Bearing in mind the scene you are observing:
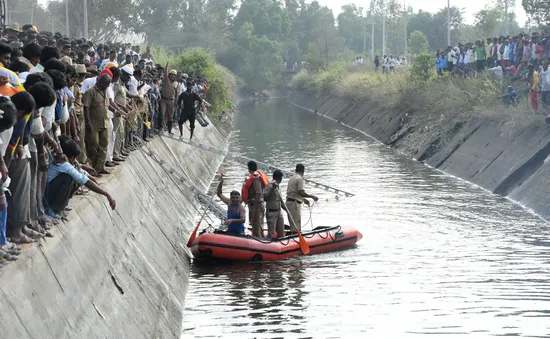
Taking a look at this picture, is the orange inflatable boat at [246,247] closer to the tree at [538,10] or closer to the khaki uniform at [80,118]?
the khaki uniform at [80,118]

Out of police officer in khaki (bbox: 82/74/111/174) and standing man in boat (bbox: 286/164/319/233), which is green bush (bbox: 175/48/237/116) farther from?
police officer in khaki (bbox: 82/74/111/174)

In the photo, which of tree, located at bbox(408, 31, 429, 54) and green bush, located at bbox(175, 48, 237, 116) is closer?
green bush, located at bbox(175, 48, 237, 116)

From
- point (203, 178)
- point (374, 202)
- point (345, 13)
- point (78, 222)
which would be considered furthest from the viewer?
point (345, 13)

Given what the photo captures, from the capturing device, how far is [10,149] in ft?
30.7

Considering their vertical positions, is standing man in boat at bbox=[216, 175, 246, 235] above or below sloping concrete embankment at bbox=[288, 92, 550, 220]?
above

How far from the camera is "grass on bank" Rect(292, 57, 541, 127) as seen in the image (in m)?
34.5

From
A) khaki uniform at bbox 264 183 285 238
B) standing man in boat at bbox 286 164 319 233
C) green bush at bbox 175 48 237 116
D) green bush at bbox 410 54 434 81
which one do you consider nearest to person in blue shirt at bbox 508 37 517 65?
green bush at bbox 410 54 434 81

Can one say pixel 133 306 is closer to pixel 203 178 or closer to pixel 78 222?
pixel 78 222

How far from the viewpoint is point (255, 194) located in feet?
63.1

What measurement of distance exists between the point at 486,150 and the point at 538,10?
20152mm

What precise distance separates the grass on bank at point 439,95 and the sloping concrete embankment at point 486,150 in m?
0.40

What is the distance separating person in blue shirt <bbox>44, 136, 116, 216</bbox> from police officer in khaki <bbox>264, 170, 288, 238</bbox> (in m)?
7.95

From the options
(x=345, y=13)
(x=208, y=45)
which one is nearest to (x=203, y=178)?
(x=208, y=45)

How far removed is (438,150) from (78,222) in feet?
93.2
